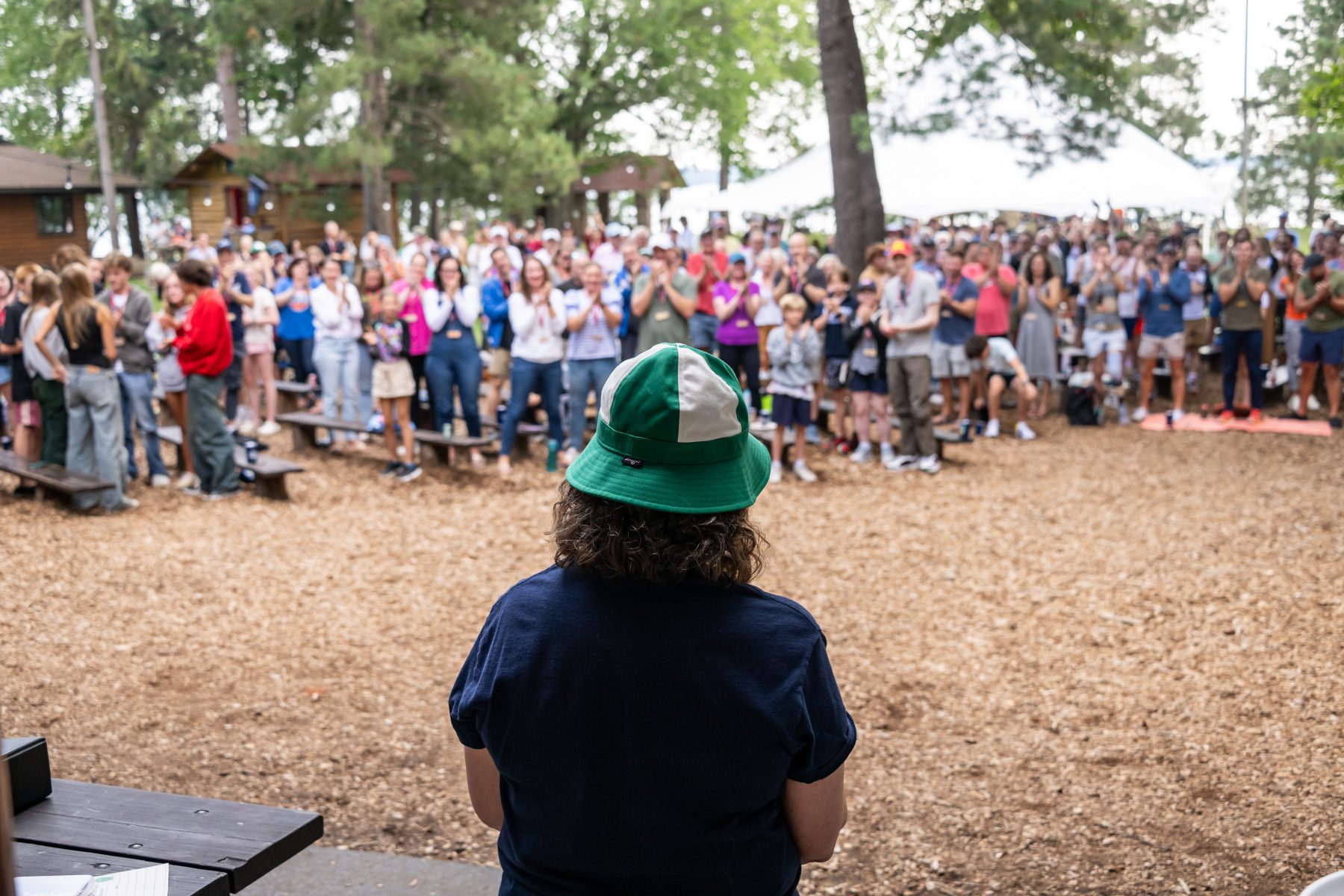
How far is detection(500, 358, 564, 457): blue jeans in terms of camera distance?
33.7 feet

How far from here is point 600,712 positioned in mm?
1835

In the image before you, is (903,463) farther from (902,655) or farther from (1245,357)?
(902,655)

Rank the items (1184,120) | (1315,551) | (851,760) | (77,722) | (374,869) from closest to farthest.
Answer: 1. (374,869)
2. (851,760)
3. (77,722)
4. (1315,551)
5. (1184,120)

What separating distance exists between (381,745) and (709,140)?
128 ft

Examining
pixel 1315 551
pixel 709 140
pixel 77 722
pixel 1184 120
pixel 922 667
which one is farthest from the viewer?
pixel 709 140

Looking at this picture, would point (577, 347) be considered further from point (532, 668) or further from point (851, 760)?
point (532, 668)

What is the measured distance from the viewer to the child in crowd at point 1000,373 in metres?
11.8

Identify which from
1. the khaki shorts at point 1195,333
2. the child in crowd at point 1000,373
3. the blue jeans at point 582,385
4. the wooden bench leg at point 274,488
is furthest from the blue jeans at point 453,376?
the khaki shorts at point 1195,333

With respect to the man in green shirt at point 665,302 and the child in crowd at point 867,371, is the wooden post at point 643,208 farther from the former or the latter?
the child in crowd at point 867,371

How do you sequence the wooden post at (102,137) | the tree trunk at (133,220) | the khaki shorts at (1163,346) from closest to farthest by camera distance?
the khaki shorts at (1163,346) → the wooden post at (102,137) → the tree trunk at (133,220)

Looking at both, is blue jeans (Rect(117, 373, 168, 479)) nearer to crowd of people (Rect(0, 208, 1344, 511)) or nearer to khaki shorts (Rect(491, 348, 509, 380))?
crowd of people (Rect(0, 208, 1344, 511))

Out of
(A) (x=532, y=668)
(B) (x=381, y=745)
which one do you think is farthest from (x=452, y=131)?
(A) (x=532, y=668)

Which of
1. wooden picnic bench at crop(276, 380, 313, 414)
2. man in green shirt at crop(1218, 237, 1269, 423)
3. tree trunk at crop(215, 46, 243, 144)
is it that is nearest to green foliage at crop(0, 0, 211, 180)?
tree trunk at crop(215, 46, 243, 144)

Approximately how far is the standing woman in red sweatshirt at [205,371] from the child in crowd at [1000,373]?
670 cm
